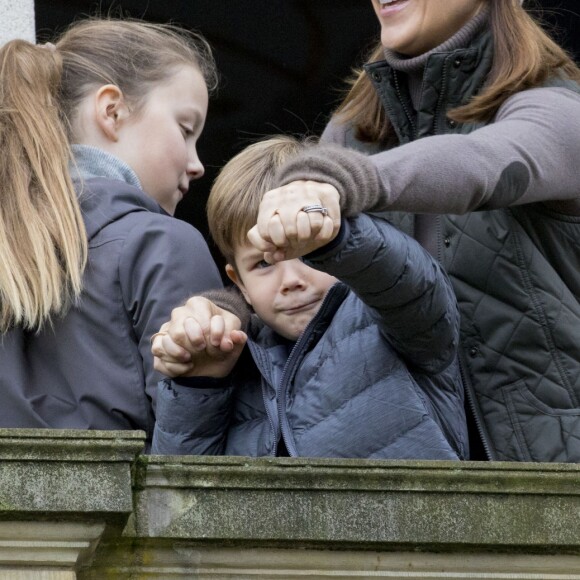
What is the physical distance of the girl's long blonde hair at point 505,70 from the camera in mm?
2992

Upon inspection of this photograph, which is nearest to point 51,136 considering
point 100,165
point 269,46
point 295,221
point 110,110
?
point 100,165

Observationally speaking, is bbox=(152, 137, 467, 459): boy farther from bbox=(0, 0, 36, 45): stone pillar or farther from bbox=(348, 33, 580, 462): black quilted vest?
bbox=(0, 0, 36, 45): stone pillar

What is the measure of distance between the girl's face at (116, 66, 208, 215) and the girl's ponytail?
0.49 feet

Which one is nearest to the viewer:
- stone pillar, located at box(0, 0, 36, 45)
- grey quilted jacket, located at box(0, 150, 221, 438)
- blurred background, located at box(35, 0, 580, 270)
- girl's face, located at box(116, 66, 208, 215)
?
grey quilted jacket, located at box(0, 150, 221, 438)

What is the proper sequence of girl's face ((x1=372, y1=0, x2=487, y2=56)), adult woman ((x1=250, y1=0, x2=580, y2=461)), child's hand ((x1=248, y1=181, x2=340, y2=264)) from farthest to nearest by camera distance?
girl's face ((x1=372, y1=0, x2=487, y2=56)), adult woman ((x1=250, y1=0, x2=580, y2=461)), child's hand ((x1=248, y1=181, x2=340, y2=264))

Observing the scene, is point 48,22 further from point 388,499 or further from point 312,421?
point 388,499

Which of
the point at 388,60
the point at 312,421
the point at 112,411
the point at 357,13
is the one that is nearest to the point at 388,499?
the point at 312,421

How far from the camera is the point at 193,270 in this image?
3.10 m

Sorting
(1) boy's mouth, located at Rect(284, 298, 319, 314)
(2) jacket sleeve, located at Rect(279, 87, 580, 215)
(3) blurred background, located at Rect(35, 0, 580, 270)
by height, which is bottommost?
(3) blurred background, located at Rect(35, 0, 580, 270)

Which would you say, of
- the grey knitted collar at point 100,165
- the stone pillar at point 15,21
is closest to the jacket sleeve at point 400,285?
the grey knitted collar at point 100,165

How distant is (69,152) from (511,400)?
3.20ft

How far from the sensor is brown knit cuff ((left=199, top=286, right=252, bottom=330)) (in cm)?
296

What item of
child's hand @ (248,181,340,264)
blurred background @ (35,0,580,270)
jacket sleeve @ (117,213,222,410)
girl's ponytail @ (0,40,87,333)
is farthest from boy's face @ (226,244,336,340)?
blurred background @ (35,0,580,270)

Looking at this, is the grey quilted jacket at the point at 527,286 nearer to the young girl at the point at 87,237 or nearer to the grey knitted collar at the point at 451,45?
the grey knitted collar at the point at 451,45
